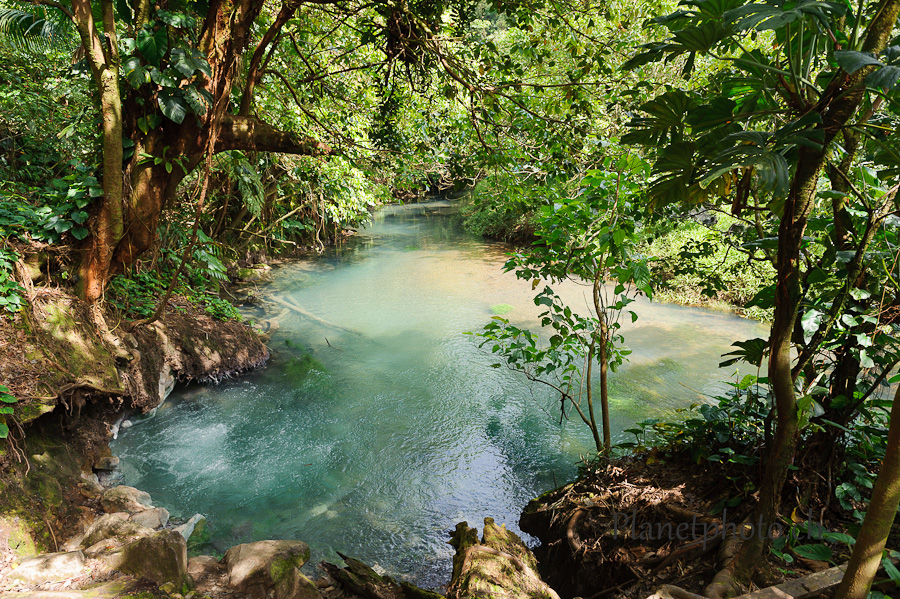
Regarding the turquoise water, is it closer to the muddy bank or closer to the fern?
the muddy bank

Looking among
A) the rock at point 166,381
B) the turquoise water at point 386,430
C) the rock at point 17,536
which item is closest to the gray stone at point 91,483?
the turquoise water at point 386,430

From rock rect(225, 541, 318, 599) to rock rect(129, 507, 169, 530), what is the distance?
35.3 inches

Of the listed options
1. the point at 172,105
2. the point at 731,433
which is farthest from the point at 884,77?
the point at 172,105

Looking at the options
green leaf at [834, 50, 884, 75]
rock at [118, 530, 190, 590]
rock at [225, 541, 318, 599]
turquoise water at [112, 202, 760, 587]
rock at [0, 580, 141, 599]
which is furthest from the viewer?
turquoise water at [112, 202, 760, 587]

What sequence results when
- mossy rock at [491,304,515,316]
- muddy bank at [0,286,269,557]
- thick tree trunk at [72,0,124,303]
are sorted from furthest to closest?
mossy rock at [491,304,515,316] < thick tree trunk at [72,0,124,303] < muddy bank at [0,286,269,557]

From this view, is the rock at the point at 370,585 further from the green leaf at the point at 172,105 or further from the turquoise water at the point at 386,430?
the green leaf at the point at 172,105

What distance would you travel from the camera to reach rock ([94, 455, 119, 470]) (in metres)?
4.18

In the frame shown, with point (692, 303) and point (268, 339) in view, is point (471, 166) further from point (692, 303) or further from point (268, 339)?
point (692, 303)

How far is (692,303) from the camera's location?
31.4 feet

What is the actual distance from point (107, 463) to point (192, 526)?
116 cm

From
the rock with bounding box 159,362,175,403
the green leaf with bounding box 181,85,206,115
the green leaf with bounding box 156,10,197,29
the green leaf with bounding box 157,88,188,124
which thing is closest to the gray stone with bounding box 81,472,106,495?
the rock with bounding box 159,362,175,403

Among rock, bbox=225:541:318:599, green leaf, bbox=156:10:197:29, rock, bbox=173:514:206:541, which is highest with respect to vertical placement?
green leaf, bbox=156:10:197:29

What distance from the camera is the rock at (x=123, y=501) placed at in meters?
3.56

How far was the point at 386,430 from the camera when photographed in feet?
17.5
